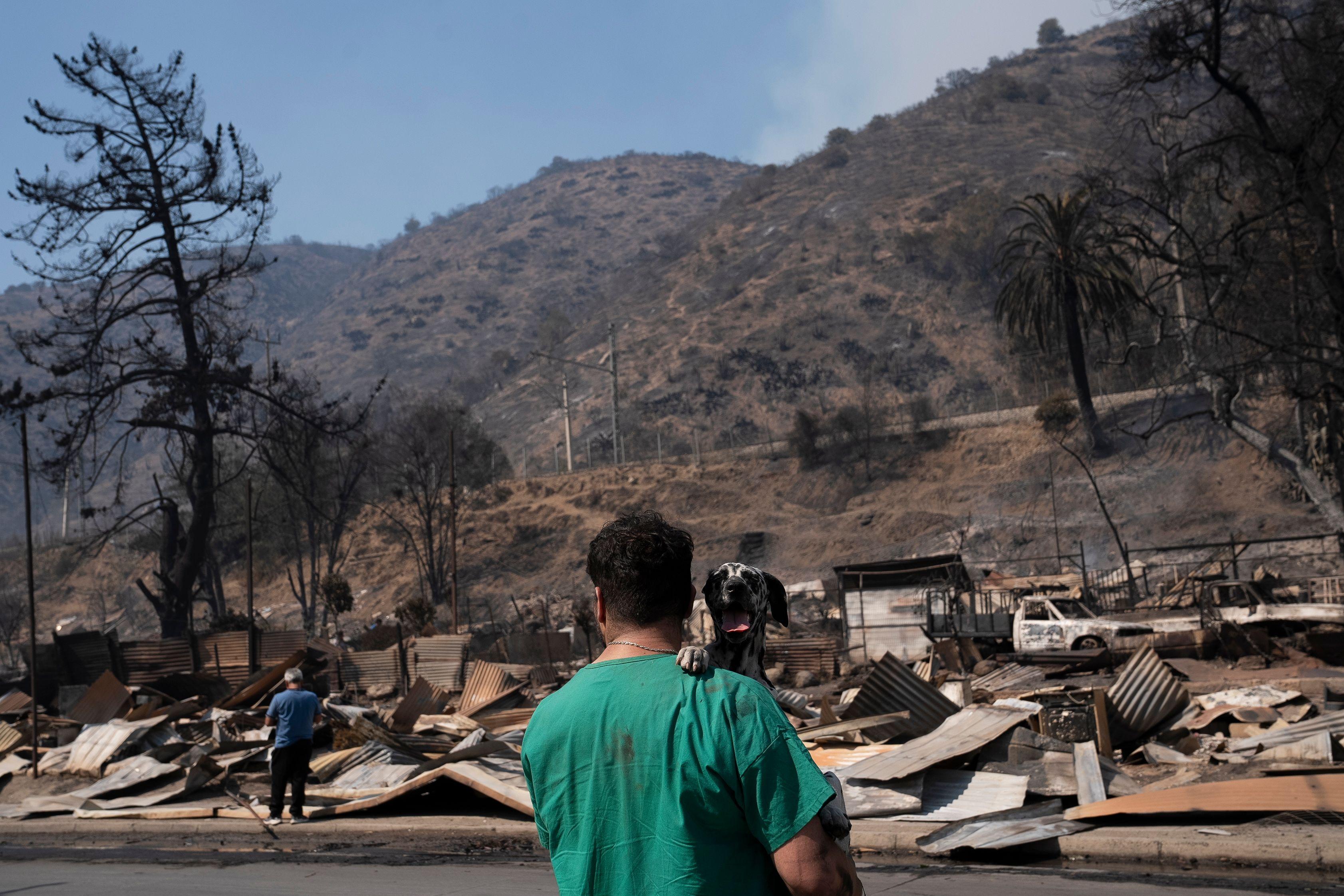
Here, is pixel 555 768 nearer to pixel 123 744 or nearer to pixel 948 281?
pixel 123 744

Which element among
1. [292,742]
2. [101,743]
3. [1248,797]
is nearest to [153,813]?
[292,742]

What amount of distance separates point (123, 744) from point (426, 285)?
563 feet

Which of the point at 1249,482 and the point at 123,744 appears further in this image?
the point at 1249,482

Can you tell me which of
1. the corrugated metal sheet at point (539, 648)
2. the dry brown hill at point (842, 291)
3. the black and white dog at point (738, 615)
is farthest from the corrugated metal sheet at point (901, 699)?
the dry brown hill at point (842, 291)

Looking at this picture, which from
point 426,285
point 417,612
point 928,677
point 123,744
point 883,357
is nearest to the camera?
point 123,744

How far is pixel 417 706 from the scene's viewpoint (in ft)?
56.9

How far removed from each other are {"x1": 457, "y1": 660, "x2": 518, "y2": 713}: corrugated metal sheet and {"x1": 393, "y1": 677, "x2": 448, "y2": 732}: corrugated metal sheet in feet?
1.51

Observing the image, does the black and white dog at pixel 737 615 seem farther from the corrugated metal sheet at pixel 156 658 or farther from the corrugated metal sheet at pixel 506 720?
the corrugated metal sheet at pixel 156 658

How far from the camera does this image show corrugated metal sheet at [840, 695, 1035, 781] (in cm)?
979

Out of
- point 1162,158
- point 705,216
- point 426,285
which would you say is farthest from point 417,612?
point 426,285

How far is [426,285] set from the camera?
591 ft

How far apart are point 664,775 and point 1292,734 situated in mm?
10912

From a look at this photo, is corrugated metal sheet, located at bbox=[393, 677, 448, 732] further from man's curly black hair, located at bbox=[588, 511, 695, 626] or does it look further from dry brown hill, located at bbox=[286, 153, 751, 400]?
dry brown hill, located at bbox=[286, 153, 751, 400]

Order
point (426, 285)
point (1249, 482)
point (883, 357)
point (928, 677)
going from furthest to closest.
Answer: point (426, 285), point (883, 357), point (1249, 482), point (928, 677)
